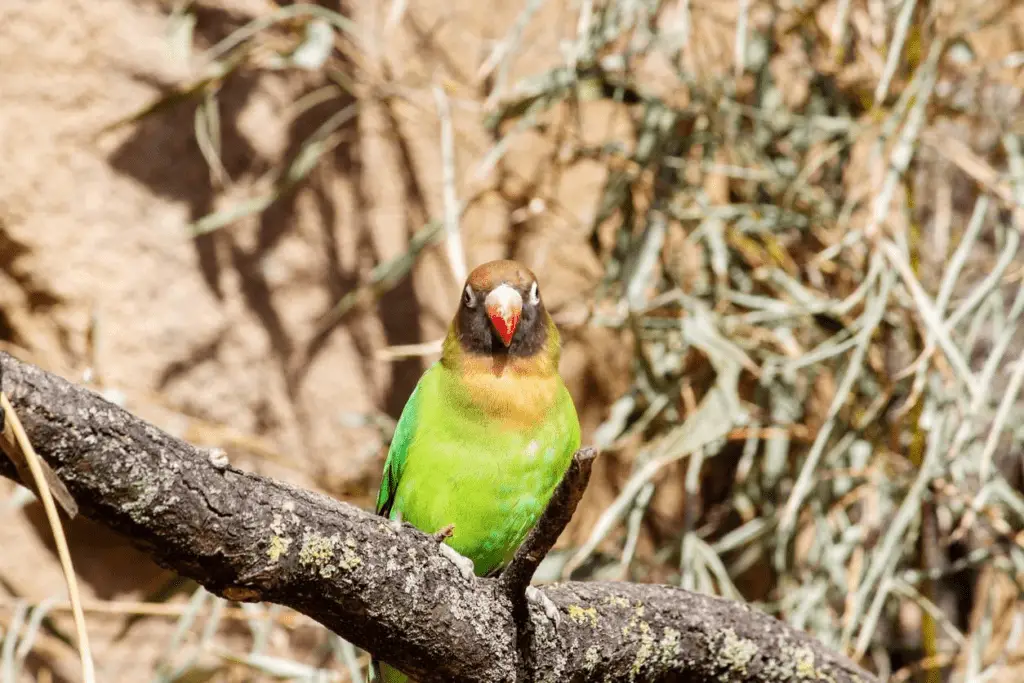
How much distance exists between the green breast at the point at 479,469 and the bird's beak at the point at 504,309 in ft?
0.48

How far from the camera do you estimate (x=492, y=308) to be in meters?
2.07

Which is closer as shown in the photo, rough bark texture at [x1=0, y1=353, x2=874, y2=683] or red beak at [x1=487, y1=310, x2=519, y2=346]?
rough bark texture at [x1=0, y1=353, x2=874, y2=683]

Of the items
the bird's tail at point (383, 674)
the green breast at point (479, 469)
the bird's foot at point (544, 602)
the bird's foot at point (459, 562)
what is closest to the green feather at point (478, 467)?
the green breast at point (479, 469)

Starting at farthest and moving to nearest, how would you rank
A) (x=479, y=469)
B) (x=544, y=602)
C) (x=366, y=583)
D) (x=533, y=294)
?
(x=533, y=294)
(x=479, y=469)
(x=544, y=602)
(x=366, y=583)

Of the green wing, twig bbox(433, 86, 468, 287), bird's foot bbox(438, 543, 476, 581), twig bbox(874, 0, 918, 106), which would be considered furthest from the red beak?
twig bbox(874, 0, 918, 106)

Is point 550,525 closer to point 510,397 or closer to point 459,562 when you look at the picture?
point 459,562

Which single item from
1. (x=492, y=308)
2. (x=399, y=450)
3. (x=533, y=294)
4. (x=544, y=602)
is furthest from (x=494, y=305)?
(x=544, y=602)

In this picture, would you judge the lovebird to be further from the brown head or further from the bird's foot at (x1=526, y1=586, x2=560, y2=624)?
the bird's foot at (x1=526, y1=586, x2=560, y2=624)

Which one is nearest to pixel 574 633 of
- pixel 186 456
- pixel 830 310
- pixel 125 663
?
pixel 186 456

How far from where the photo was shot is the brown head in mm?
2098

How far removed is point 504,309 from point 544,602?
66cm

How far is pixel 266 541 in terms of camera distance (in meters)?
1.17

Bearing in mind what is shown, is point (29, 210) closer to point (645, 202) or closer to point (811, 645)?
point (645, 202)

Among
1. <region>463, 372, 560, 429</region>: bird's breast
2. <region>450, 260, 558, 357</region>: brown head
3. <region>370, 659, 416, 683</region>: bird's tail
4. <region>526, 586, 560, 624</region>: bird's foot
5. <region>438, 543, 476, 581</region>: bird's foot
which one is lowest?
<region>370, 659, 416, 683</region>: bird's tail
